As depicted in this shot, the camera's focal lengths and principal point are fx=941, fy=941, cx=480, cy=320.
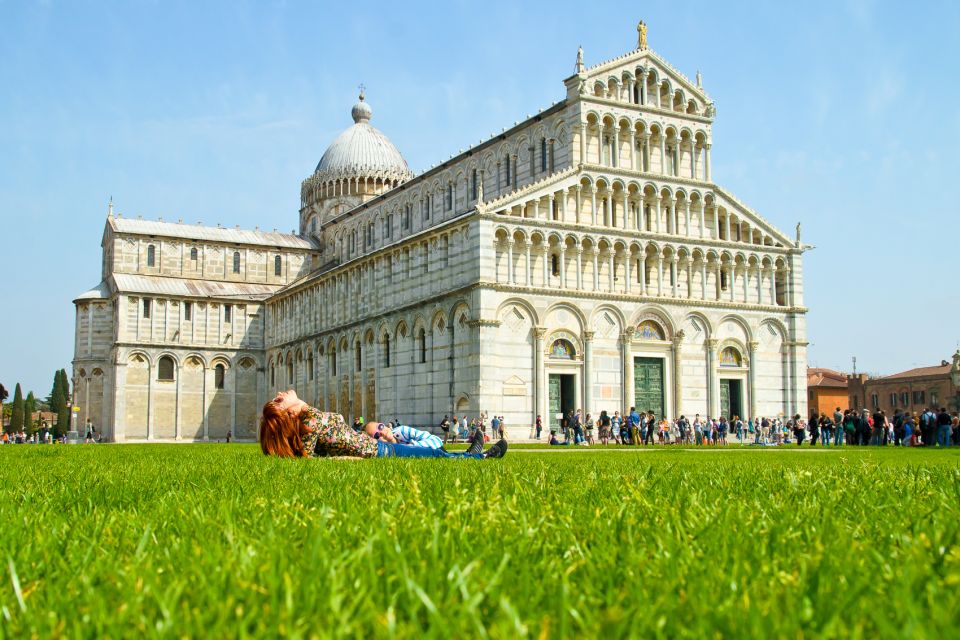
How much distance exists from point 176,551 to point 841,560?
2.13 m

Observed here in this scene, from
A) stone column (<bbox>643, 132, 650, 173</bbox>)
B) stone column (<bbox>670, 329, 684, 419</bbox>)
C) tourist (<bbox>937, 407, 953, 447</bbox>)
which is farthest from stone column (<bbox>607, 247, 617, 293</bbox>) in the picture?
tourist (<bbox>937, 407, 953, 447</bbox>)

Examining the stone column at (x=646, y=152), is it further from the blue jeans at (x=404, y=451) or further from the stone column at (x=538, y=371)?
the blue jeans at (x=404, y=451)

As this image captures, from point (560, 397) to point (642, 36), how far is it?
1758 centimetres

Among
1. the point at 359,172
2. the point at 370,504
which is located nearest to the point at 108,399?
the point at 359,172

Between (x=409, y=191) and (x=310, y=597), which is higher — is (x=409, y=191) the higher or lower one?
the higher one

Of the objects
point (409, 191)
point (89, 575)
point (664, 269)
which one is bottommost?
point (89, 575)

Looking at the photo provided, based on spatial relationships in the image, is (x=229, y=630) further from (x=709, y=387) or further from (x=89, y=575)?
(x=709, y=387)

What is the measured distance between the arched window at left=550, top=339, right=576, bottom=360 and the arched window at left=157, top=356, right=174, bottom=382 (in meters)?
32.0

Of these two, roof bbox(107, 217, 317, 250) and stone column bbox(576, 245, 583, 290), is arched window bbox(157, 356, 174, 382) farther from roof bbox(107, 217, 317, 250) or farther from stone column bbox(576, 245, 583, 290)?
stone column bbox(576, 245, 583, 290)

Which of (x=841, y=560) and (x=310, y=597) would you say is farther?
(x=841, y=560)

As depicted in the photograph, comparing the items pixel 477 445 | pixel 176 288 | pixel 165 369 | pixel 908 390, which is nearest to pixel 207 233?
pixel 176 288

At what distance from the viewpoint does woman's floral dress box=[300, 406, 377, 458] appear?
12.9 metres

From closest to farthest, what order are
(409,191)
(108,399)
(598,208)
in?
1. (598,208)
2. (409,191)
3. (108,399)

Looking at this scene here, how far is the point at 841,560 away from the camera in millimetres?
2809
